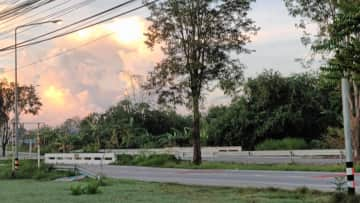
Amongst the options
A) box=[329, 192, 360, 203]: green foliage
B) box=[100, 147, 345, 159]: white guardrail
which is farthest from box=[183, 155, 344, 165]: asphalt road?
box=[329, 192, 360, 203]: green foliage

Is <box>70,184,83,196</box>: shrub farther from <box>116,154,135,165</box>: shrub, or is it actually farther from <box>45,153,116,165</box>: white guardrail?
<box>45,153,116,165</box>: white guardrail

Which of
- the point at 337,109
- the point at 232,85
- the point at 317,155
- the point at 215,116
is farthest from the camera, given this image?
the point at 215,116

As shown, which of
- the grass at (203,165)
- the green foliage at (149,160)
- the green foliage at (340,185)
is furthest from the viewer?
the green foliage at (149,160)

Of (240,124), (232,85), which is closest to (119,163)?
(240,124)

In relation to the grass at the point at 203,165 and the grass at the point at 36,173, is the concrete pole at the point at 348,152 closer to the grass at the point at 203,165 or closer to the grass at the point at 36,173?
the grass at the point at 203,165

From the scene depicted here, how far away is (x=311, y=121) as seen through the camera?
52688 millimetres

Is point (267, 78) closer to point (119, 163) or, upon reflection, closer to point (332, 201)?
point (119, 163)

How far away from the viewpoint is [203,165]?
1540 inches

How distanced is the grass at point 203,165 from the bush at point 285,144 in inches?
400

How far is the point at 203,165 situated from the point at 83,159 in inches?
669

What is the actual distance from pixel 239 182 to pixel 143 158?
74.5 ft

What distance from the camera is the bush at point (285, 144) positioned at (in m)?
50.8

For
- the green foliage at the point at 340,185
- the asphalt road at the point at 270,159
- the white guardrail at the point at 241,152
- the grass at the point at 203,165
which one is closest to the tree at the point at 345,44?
the green foliage at the point at 340,185

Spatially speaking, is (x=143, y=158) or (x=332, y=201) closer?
(x=332, y=201)
